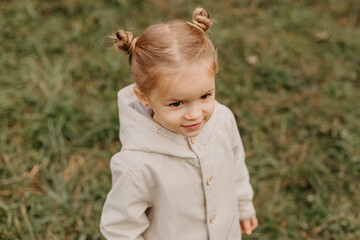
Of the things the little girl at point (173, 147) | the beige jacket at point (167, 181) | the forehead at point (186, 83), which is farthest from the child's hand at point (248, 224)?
the forehead at point (186, 83)

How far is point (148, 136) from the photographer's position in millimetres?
1493

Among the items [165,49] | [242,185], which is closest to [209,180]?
[242,185]

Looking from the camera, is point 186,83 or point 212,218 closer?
point 186,83

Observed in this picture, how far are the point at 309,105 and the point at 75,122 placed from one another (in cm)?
183

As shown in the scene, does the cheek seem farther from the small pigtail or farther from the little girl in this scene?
the small pigtail

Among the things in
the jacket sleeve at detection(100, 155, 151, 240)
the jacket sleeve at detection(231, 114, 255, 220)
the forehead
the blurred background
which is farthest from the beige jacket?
the blurred background

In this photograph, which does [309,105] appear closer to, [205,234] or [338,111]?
[338,111]

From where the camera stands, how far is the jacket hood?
1.49m

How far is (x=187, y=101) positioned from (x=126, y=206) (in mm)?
491

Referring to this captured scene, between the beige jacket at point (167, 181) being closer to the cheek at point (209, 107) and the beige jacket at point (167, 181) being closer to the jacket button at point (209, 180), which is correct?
the jacket button at point (209, 180)

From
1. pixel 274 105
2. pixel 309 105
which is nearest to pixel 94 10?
pixel 274 105

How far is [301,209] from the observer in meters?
2.66

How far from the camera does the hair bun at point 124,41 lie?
1.38 m

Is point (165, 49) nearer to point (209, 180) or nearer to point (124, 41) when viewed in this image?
point (124, 41)
